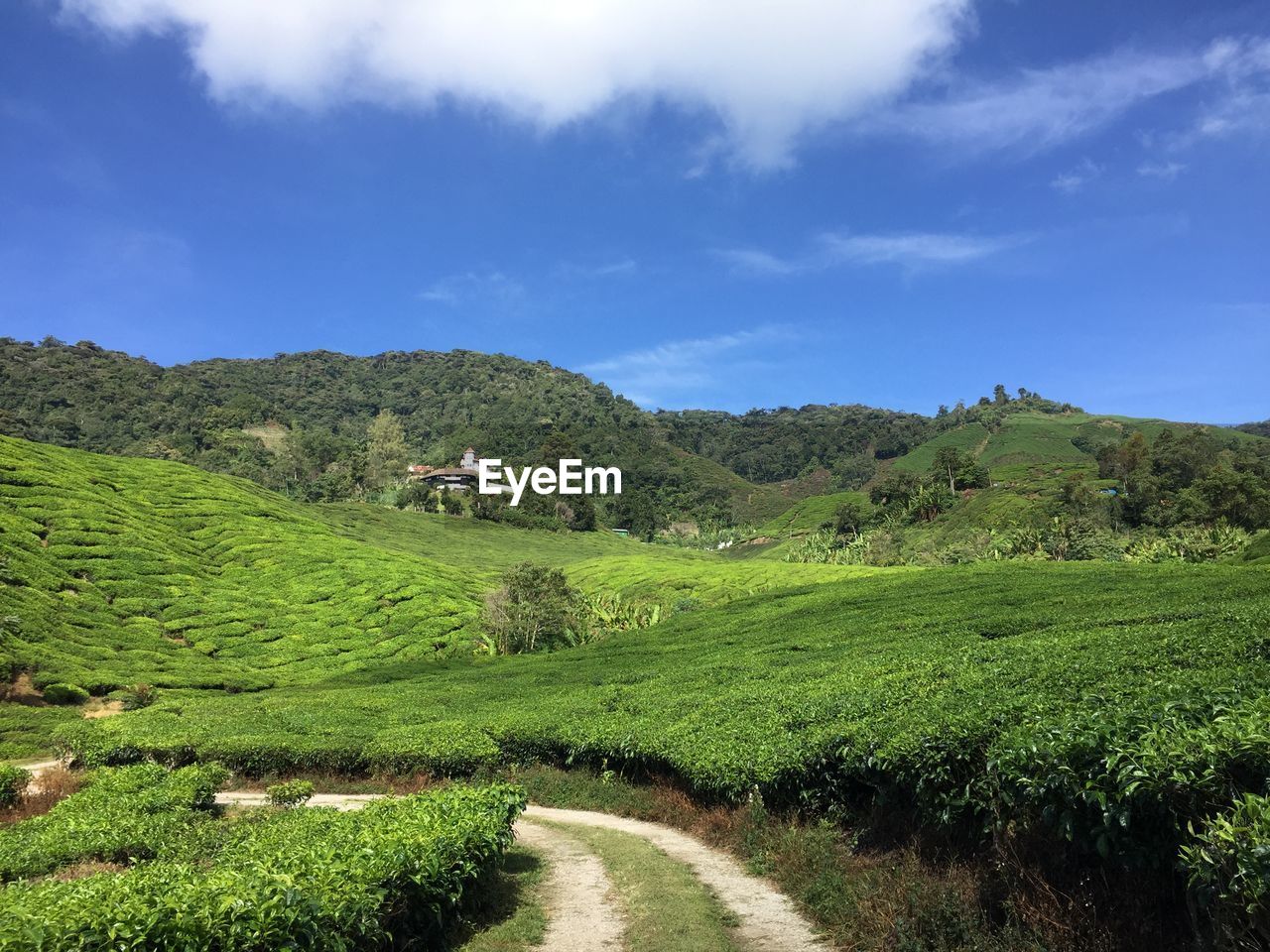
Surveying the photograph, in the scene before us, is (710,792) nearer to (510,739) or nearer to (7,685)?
(510,739)

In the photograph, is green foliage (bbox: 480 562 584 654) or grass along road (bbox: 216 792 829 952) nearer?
grass along road (bbox: 216 792 829 952)

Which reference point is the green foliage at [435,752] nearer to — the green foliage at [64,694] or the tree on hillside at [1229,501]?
the green foliage at [64,694]

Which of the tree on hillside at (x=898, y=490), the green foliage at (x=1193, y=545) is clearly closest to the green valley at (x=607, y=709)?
the green foliage at (x=1193, y=545)

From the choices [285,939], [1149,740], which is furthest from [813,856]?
[285,939]

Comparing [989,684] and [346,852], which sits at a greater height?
[989,684]

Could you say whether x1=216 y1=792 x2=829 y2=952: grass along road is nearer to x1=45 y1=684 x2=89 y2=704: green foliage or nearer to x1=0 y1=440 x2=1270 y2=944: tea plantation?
x1=0 y1=440 x2=1270 y2=944: tea plantation

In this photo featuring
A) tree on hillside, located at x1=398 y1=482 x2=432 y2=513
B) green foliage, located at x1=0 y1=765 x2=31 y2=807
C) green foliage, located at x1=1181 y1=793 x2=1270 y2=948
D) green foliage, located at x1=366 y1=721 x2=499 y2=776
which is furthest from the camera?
tree on hillside, located at x1=398 y1=482 x2=432 y2=513

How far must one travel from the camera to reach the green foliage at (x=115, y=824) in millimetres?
12234

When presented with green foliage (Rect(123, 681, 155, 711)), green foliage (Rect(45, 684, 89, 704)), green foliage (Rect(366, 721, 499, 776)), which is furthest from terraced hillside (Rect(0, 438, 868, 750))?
green foliage (Rect(366, 721, 499, 776))

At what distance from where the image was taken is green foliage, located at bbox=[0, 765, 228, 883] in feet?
40.1

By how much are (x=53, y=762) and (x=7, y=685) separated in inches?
Answer: 337

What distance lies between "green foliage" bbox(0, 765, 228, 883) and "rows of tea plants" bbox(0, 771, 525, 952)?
1.02 meters

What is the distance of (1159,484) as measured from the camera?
317ft

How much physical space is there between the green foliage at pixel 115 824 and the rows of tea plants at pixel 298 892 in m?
1.02
